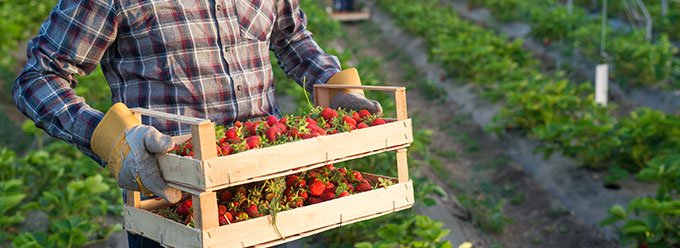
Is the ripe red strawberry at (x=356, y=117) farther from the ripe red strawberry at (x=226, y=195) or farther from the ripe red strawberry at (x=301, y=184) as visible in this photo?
the ripe red strawberry at (x=226, y=195)

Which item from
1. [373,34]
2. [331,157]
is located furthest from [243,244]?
[373,34]

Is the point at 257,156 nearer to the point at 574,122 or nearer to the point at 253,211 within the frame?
the point at 253,211

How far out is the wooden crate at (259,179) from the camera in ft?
7.19

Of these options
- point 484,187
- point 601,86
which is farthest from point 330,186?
point 601,86

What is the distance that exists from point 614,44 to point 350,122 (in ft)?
28.1

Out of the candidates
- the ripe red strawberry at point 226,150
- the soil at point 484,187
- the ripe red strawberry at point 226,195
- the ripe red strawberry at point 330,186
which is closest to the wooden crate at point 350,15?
the soil at point 484,187

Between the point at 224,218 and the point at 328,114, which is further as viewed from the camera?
the point at 328,114

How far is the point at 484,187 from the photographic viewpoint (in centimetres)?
724

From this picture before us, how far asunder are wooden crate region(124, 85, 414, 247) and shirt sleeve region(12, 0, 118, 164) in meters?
0.23

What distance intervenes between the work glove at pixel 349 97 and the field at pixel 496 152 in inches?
4.7

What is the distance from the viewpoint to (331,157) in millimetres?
2385

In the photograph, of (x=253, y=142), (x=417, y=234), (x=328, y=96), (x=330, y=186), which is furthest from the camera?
(x=417, y=234)

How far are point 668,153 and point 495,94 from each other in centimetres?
303

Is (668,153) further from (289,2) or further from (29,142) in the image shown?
(29,142)
